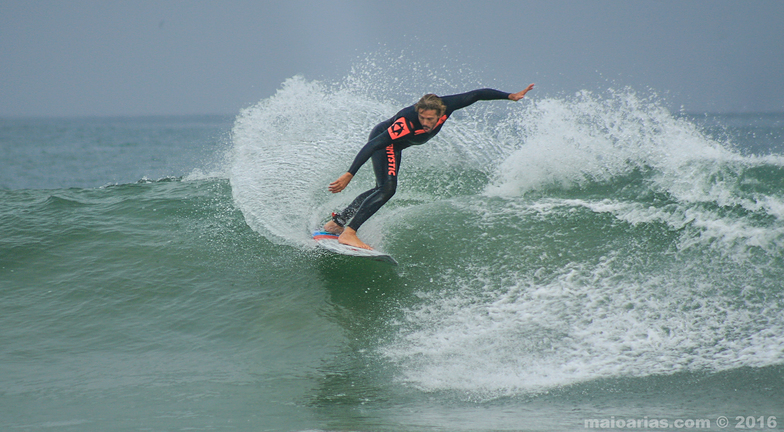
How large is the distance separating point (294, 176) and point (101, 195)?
3.53m

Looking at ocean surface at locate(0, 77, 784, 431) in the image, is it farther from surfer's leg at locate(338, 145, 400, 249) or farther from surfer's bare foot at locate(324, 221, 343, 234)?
surfer's leg at locate(338, 145, 400, 249)

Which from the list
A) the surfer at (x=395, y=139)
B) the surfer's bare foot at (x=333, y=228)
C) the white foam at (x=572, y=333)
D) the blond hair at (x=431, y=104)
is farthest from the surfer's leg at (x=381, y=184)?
the white foam at (x=572, y=333)

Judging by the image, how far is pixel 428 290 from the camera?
192 inches

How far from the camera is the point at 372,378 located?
3.71 metres

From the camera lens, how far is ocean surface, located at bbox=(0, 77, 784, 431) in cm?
338

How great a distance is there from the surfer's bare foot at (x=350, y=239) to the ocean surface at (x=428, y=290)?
264 millimetres

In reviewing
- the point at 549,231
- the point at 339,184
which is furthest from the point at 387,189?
the point at 549,231

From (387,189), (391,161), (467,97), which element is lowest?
(387,189)

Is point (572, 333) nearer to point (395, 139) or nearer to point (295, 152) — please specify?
point (395, 139)

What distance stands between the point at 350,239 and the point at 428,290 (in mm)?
1050

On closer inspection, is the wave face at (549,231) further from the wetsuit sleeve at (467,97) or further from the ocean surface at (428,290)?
the wetsuit sleeve at (467,97)

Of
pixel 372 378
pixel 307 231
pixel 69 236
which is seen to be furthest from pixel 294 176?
pixel 372 378

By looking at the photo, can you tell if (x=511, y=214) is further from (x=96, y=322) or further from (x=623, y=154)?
(x=96, y=322)

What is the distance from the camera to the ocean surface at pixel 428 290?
11.1 ft
